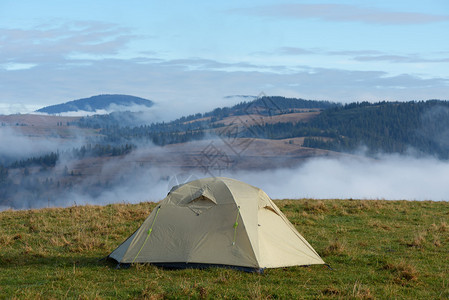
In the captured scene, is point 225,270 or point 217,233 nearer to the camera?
point 225,270

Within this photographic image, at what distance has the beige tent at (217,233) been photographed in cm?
1104

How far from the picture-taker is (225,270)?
1062 centimetres

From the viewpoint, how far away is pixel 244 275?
10469mm

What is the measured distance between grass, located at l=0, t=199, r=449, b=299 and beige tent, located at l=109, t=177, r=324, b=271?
369 millimetres

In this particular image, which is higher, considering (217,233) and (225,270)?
(217,233)

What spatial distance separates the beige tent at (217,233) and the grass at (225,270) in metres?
0.37

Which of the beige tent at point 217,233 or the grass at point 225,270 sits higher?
the beige tent at point 217,233

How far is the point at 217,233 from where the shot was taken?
11.3m

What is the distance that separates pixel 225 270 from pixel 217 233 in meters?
1.03

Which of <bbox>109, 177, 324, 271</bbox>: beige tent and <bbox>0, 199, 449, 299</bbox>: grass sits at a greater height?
<bbox>109, 177, 324, 271</bbox>: beige tent

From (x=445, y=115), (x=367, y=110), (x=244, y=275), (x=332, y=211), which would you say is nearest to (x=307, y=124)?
(x=367, y=110)

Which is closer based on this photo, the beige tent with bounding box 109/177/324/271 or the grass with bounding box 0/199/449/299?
the grass with bounding box 0/199/449/299

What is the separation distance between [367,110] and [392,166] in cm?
2971

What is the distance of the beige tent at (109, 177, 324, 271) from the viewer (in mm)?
11039
